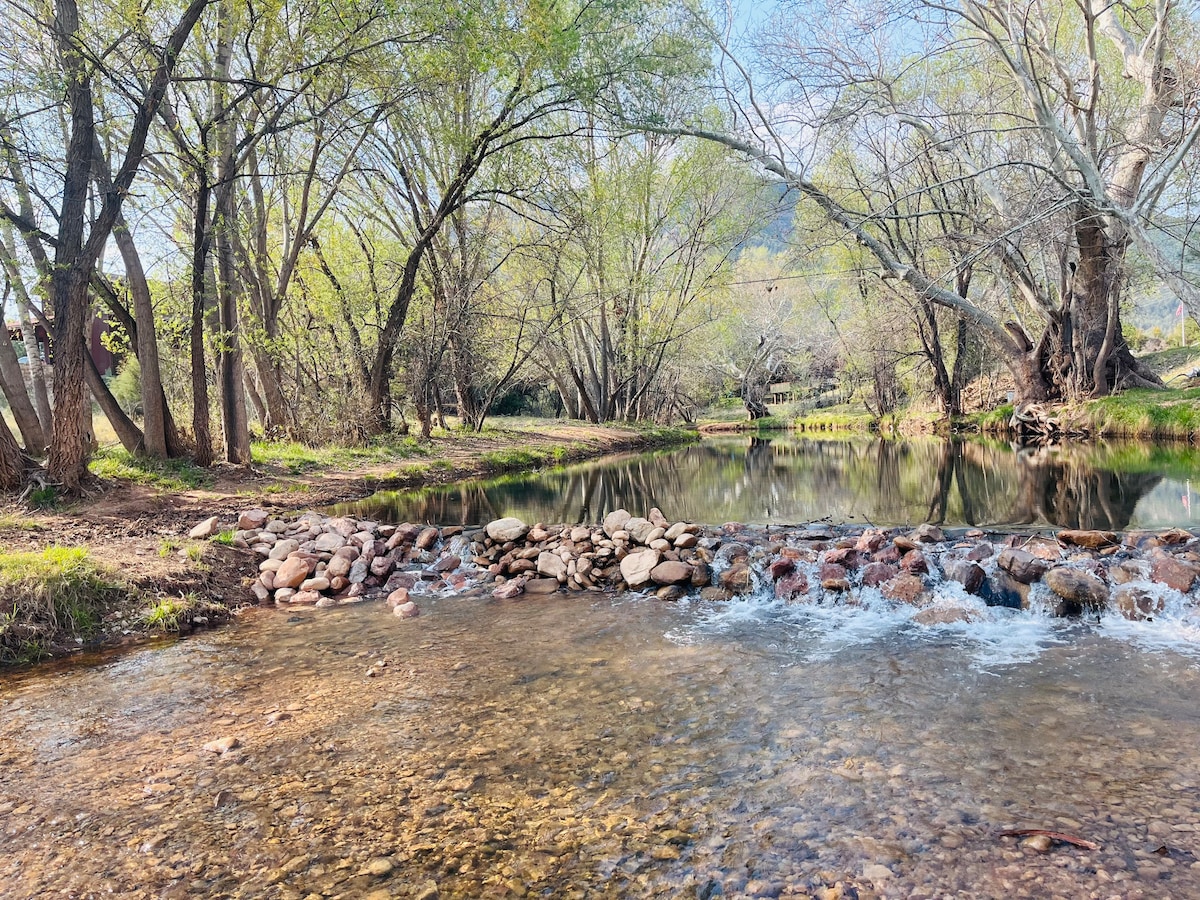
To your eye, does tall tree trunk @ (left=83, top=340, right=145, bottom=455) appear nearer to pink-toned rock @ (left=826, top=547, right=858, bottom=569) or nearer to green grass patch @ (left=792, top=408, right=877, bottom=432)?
pink-toned rock @ (left=826, top=547, right=858, bottom=569)

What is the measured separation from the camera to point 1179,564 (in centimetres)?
539

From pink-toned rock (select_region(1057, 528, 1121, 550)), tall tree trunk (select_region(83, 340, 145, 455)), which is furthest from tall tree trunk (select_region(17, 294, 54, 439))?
pink-toned rock (select_region(1057, 528, 1121, 550))

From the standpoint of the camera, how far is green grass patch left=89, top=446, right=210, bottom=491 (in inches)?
371

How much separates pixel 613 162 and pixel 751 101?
36.8 ft

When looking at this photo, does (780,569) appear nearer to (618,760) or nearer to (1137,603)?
(1137,603)

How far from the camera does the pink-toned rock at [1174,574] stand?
5.25 metres

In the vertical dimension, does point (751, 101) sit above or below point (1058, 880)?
above

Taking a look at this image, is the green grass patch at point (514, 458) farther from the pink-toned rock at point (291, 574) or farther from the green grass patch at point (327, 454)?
the pink-toned rock at point (291, 574)

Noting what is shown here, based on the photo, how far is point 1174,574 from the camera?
5324mm

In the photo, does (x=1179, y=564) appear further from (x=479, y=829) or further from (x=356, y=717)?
(x=356, y=717)

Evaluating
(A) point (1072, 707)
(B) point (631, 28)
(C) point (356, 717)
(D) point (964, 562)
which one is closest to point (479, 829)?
(C) point (356, 717)

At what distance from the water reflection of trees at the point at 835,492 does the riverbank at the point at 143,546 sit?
1.55 m

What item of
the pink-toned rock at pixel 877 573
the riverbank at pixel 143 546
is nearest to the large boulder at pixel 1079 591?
the pink-toned rock at pixel 877 573

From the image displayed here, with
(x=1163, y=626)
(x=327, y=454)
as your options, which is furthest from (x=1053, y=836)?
(x=327, y=454)
